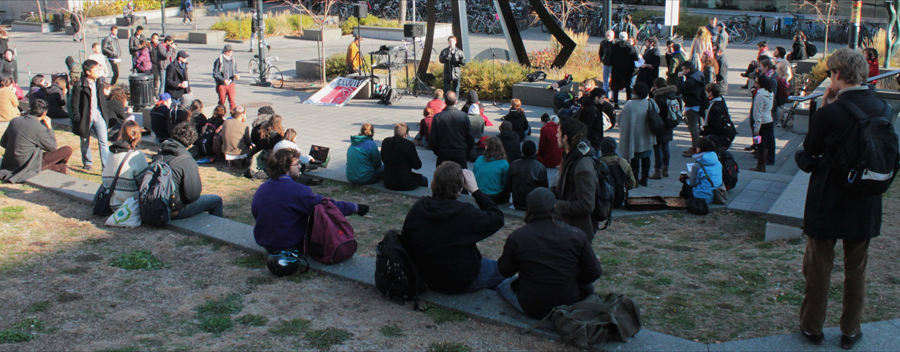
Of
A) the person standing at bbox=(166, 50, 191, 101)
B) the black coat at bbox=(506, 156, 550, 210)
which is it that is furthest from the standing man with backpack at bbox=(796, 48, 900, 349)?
the person standing at bbox=(166, 50, 191, 101)

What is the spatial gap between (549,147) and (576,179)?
16.5 ft

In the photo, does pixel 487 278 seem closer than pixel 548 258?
No

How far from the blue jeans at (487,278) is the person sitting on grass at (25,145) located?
7015mm

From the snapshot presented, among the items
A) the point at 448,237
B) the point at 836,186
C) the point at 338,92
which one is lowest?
the point at 448,237

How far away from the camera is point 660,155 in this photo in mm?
10406

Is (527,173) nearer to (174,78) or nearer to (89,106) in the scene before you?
(89,106)

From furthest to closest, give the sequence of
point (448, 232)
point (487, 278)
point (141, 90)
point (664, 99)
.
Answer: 1. point (141, 90)
2. point (664, 99)
3. point (487, 278)
4. point (448, 232)

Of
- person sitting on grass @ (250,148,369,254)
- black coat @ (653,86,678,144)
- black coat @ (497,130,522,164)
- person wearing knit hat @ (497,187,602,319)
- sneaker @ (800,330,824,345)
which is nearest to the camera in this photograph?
sneaker @ (800,330,824,345)

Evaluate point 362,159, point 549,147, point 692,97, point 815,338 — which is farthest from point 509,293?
point 692,97

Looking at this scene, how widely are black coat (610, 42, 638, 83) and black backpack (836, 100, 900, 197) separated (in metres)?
11.4

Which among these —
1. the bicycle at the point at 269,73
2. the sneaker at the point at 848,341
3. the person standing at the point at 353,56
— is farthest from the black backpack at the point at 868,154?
the bicycle at the point at 269,73

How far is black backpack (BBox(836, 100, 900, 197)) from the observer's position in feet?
13.7

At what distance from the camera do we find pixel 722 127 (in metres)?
10.7

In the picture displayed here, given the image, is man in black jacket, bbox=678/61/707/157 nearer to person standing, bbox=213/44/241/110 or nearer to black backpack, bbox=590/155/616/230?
black backpack, bbox=590/155/616/230
